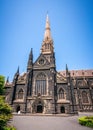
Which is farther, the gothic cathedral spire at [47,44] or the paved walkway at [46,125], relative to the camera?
the gothic cathedral spire at [47,44]

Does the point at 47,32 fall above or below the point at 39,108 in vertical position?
above

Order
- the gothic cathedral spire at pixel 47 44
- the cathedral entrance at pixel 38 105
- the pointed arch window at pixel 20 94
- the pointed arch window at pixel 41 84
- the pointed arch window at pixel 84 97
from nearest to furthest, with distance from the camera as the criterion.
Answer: the cathedral entrance at pixel 38 105
the pointed arch window at pixel 41 84
the pointed arch window at pixel 20 94
the pointed arch window at pixel 84 97
the gothic cathedral spire at pixel 47 44

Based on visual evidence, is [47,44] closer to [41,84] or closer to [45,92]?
[41,84]

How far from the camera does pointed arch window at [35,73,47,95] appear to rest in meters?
35.0

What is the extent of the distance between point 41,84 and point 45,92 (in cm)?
264

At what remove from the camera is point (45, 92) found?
3466cm

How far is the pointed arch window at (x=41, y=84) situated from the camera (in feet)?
115

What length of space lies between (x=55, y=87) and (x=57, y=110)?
5.92 metres

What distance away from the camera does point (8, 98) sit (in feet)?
120

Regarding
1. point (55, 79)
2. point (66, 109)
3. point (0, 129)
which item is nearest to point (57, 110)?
point (66, 109)

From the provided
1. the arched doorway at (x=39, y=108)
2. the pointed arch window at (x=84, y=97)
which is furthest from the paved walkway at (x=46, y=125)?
the pointed arch window at (x=84, y=97)

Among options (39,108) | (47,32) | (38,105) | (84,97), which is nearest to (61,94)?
(38,105)

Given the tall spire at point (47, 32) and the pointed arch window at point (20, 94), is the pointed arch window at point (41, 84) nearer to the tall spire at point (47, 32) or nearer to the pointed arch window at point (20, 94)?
the pointed arch window at point (20, 94)

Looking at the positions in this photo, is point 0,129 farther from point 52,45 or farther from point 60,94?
point 52,45
